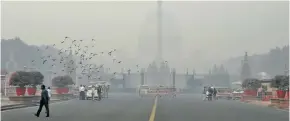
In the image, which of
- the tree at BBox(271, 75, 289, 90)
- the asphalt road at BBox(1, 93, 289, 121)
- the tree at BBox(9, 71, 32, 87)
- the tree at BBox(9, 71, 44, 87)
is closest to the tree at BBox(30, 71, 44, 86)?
the tree at BBox(9, 71, 44, 87)

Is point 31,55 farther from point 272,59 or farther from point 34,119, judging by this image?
point 34,119

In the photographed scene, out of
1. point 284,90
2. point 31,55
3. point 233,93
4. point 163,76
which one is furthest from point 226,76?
point 284,90

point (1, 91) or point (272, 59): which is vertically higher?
point (272, 59)

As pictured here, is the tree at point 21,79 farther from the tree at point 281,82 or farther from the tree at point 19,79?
the tree at point 281,82

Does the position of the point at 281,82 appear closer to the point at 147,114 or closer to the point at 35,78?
the point at 147,114

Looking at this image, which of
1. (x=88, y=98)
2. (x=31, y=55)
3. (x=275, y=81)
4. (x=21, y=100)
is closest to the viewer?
(x=21, y=100)

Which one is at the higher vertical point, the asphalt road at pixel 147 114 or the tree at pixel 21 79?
the tree at pixel 21 79

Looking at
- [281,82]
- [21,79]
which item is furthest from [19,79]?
[281,82]

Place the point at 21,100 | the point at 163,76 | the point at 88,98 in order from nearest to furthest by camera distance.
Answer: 1. the point at 21,100
2. the point at 88,98
3. the point at 163,76

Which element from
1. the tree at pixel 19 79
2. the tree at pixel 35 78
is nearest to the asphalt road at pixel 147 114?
the tree at pixel 19 79

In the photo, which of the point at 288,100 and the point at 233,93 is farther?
the point at 233,93

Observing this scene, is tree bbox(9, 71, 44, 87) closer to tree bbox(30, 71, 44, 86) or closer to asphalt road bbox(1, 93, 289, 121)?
tree bbox(30, 71, 44, 86)

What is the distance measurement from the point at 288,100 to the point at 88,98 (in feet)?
79.3

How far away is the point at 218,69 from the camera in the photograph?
164m
